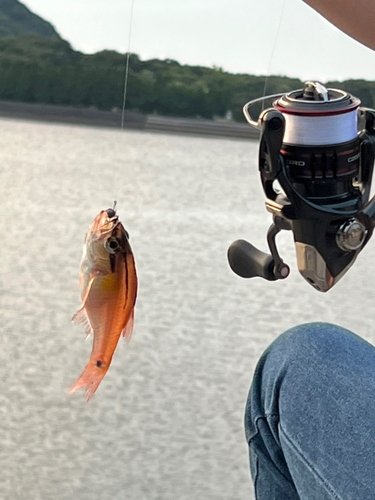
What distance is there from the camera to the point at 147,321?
206 cm

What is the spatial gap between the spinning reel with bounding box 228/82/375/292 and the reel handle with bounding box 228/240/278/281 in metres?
0.04

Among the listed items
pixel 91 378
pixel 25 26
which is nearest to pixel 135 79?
pixel 91 378

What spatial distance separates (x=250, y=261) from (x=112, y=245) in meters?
0.23

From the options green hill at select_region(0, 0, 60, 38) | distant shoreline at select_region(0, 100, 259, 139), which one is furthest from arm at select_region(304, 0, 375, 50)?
distant shoreline at select_region(0, 100, 259, 139)

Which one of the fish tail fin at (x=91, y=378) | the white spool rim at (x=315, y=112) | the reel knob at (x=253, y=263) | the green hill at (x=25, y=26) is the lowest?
the fish tail fin at (x=91, y=378)

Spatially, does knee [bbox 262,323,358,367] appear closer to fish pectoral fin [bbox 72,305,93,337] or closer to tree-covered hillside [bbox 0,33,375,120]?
fish pectoral fin [bbox 72,305,93,337]

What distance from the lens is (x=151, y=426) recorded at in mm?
1603

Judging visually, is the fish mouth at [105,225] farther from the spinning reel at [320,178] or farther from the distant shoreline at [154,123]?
the distant shoreline at [154,123]

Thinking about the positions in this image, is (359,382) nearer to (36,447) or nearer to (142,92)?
(142,92)

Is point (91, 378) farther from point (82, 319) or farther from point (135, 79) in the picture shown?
point (135, 79)

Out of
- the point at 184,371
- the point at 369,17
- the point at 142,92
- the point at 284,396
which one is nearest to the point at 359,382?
the point at 284,396

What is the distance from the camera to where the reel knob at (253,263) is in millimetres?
972

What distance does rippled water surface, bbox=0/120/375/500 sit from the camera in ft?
4.86

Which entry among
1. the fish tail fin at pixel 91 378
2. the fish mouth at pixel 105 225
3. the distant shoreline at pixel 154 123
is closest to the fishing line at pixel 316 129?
the fish mouth at pixel 105 225
